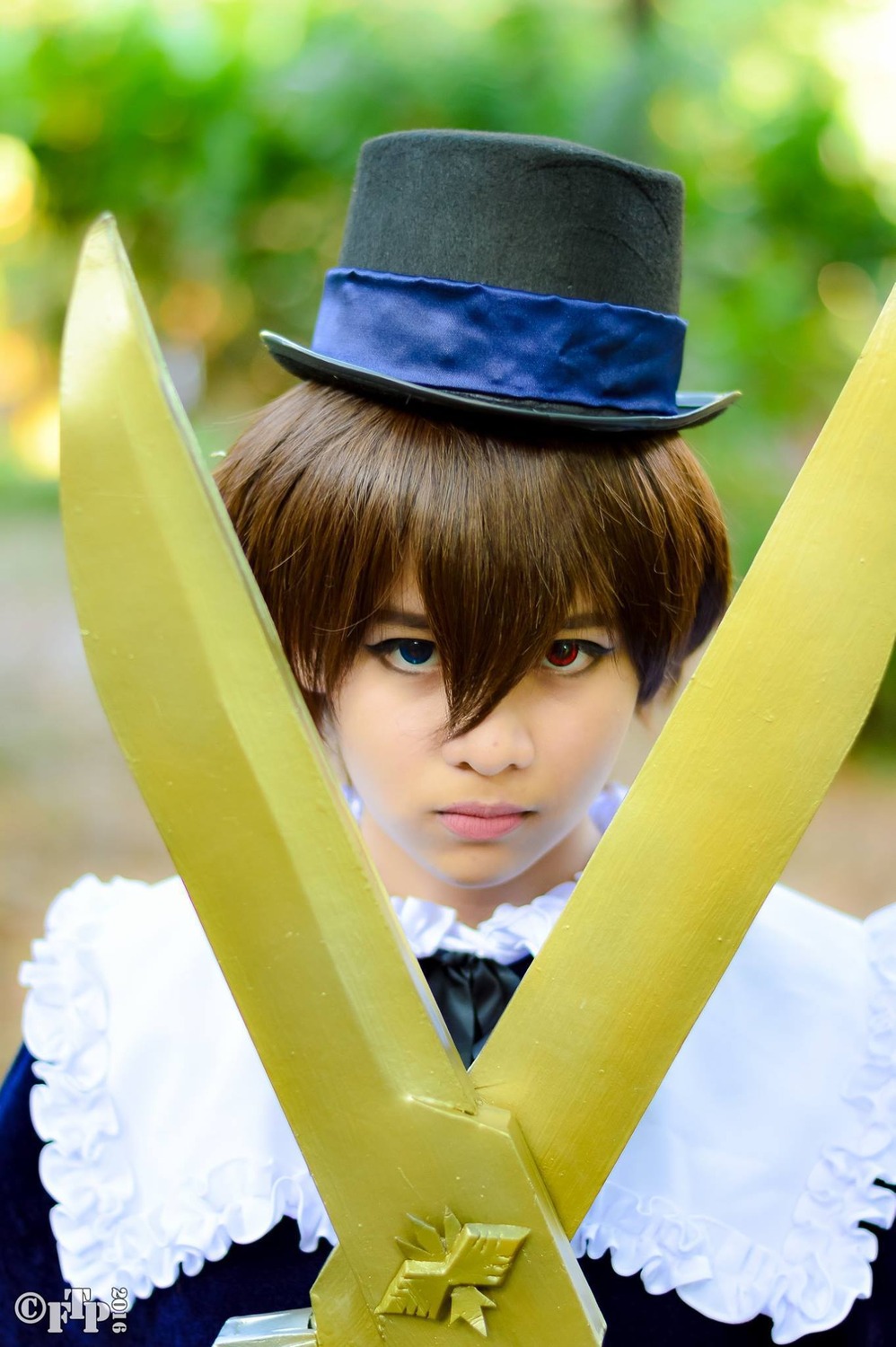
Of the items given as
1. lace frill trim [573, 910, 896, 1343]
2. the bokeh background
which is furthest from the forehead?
the bokeh background

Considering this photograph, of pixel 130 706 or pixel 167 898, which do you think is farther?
pixel 167 898

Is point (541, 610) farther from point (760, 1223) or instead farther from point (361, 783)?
point (760, 1223)

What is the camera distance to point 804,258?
2.80m

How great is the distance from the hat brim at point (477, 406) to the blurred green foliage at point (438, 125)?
5.08ft

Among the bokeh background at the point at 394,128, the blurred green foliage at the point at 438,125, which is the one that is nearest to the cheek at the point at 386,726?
the bokeh background at the point at 394,128

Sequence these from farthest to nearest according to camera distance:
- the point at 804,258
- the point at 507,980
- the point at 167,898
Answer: the point at 804,258 < the point at 167,898 < the point at 507,980

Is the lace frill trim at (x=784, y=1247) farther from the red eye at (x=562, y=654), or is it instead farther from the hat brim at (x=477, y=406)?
the hat brim at (x=477, y=406)

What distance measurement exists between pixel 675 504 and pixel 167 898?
1.54 ft

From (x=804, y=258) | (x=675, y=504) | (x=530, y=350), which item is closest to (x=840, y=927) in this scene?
(x=675, y=504)

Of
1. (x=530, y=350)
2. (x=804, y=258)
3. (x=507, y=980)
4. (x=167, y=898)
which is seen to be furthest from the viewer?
(x=804, y=258)

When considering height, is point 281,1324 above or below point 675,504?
below

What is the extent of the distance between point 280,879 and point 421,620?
21 cm

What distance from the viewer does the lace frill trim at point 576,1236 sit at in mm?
719

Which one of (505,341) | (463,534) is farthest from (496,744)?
(505,341)
